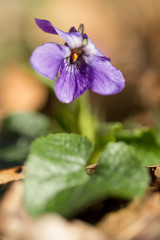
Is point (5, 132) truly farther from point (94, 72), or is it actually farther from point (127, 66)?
point (127, 66)

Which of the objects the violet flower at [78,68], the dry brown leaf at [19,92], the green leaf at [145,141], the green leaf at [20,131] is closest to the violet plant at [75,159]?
the violet flower at [78,68]

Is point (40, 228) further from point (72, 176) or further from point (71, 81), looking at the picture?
point (71, 81)

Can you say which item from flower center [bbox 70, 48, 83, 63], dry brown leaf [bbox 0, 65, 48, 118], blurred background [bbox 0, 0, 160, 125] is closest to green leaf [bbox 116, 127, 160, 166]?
flower center [bbox 70, 48, 83, 63]

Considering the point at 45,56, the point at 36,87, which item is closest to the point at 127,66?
the point at 36,87

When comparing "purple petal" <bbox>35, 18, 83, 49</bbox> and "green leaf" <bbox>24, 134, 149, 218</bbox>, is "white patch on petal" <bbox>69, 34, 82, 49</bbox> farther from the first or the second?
"green leaf" <bbox>24, 134, 149, 218</bbox>

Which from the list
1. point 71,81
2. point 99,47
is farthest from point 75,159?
point 99,47

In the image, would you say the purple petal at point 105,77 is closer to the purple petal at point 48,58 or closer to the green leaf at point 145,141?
the purple petal at point 48,58

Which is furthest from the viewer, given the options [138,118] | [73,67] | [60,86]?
[138,118]
